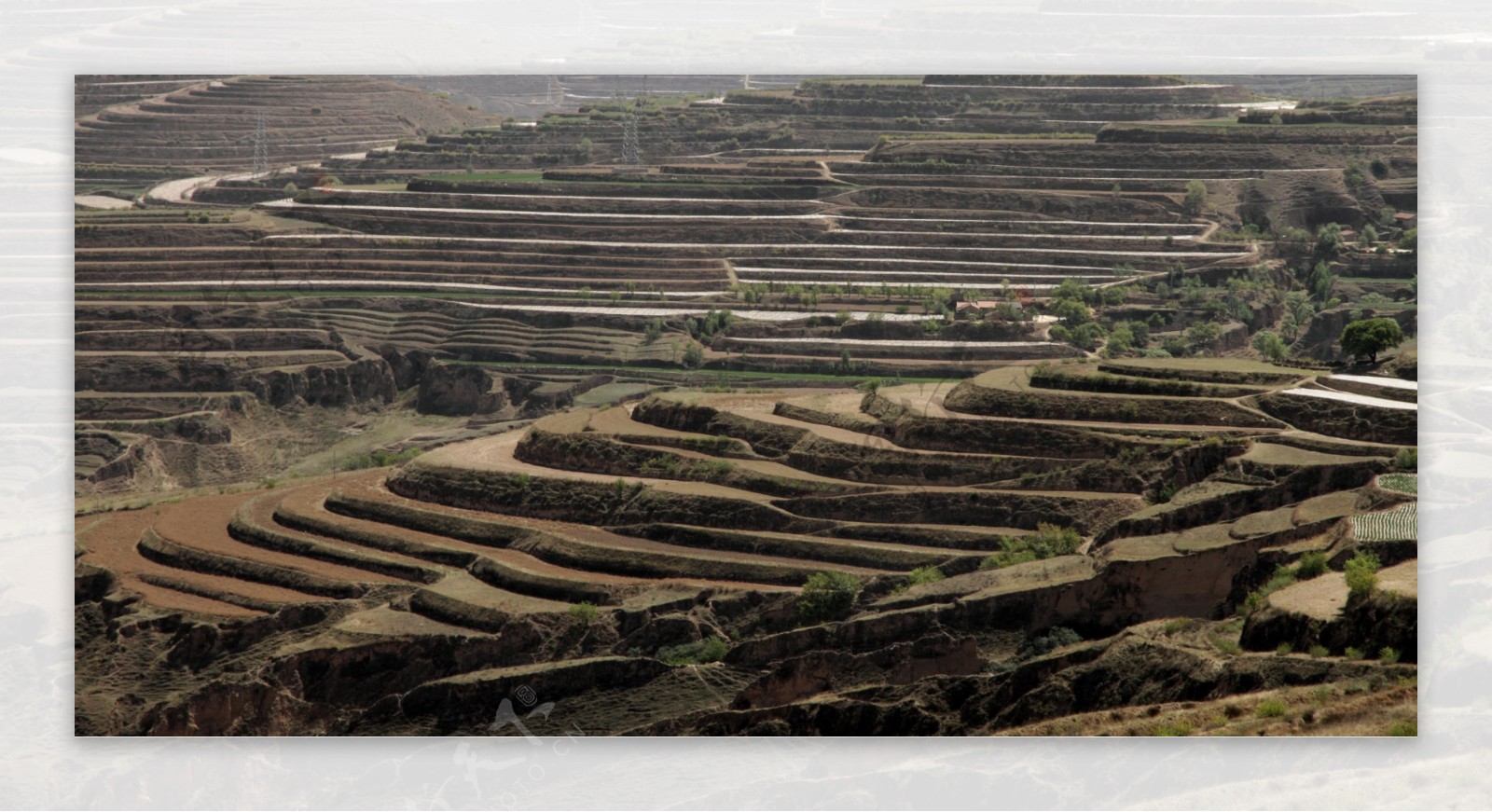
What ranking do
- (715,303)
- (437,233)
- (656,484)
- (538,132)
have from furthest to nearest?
(538,132) → (437,233) → (715,303) → (656,484)

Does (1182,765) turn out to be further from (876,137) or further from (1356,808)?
(876,137)

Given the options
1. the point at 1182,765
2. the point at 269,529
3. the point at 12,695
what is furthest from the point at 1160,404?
the point at 12,695

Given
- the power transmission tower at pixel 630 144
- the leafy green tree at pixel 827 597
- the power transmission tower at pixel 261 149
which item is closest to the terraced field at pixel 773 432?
the leafy green tree at pixel 827 597

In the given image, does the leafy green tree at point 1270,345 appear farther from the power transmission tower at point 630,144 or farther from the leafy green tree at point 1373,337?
the power transmission tower at point 630,144

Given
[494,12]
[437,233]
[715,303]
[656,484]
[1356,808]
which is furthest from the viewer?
[437,233]

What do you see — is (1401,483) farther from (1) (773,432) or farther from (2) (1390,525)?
(1) (773,432)

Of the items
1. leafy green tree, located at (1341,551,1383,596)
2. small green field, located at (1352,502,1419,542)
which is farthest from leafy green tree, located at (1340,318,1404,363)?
leafy green tree, located at (1341,551,1383,596)
